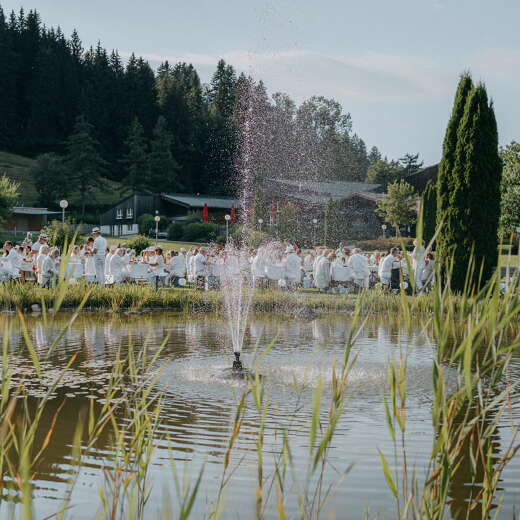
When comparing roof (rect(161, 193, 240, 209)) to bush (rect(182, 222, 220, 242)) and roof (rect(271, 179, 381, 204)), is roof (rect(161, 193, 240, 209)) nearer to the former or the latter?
roof (rect(271, 179, 381, 204))

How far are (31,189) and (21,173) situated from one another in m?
5.75

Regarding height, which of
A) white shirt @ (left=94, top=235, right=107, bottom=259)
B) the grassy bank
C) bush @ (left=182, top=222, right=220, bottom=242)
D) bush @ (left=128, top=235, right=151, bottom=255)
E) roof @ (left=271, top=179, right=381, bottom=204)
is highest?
roof @ (left=271, top=179, right=381, bottom=204)

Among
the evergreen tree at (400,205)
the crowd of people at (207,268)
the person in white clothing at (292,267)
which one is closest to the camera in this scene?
the crowd of people at (207,268)

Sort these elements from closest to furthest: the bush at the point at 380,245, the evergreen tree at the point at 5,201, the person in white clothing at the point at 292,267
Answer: the person in white clothing at the point at 292,267, the evergreen tree at the point at 5,201, the bush at the point at 380,245

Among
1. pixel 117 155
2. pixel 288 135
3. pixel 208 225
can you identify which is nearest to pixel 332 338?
pixel 208 225

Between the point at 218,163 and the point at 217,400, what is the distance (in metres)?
79.8

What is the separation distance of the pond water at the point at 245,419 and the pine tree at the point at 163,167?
224 feet

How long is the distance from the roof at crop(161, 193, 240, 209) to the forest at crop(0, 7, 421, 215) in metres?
9.15

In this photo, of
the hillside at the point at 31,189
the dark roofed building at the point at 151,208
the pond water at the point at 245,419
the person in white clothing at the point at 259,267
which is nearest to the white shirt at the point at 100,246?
the person in white clothing at the point at 259,267

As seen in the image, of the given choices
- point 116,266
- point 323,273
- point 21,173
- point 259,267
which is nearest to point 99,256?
point 116,266

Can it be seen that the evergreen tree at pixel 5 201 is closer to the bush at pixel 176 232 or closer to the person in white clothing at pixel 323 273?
the bush at pixel 176 232

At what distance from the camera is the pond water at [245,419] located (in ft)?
14.4

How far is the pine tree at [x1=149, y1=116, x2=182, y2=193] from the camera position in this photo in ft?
261

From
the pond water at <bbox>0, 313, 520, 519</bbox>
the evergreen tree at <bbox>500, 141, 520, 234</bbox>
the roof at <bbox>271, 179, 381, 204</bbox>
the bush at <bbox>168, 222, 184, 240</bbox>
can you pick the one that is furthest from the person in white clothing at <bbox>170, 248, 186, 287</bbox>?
the roof at <bbox>271, 179, 381, 204</bbox>
